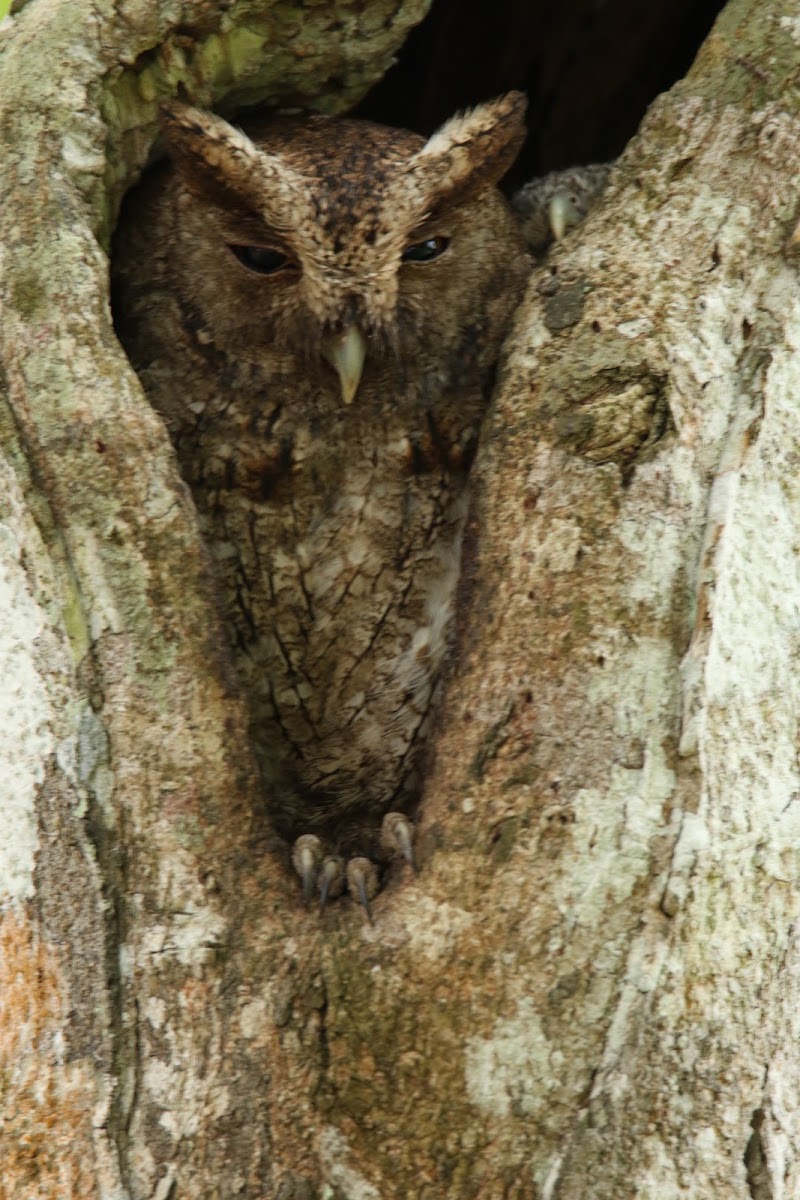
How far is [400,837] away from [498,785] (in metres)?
0.23

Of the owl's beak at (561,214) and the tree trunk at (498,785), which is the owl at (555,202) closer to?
the owl's beak at (561,214)

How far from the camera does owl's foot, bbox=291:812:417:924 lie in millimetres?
2092

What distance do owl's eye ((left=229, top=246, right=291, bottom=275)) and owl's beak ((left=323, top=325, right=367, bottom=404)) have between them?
182mm

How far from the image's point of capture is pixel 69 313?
7.09ft

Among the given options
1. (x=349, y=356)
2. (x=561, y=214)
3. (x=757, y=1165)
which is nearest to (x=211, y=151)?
(x=349, y=356)

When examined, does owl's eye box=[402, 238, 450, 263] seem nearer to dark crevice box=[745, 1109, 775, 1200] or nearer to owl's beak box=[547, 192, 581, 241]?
owl's beak box=[547, 192, 581, 241]

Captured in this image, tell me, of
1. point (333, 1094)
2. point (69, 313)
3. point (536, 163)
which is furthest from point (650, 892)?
point (536, 163)

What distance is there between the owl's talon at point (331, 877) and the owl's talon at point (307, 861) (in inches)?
0.6

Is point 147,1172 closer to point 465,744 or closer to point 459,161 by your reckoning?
point 465,744

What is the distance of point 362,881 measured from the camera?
2.10 meters

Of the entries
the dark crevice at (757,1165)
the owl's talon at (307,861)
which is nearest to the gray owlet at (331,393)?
the owl's talon at (307,861)

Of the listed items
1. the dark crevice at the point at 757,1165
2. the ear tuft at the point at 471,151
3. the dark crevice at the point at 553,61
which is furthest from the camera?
the dark crevice at the point at 553,61

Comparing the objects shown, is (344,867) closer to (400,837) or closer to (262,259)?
(400,837)

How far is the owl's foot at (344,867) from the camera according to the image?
6.86 ft
